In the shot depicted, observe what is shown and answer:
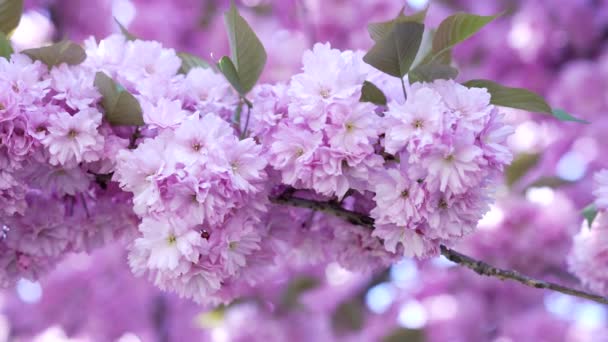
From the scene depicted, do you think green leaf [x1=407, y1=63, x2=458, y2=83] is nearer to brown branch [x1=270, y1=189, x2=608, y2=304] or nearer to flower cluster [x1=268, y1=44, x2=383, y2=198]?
flower cluster [x1=268, y1=44, x2=383, y2=198]

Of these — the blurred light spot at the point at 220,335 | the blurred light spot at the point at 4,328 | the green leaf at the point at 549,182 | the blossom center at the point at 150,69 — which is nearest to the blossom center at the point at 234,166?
the blossom center at the point at 150,69

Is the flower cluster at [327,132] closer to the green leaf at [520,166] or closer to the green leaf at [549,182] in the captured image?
the green leaf at [549,182]

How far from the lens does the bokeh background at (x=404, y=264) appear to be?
2.84 meters

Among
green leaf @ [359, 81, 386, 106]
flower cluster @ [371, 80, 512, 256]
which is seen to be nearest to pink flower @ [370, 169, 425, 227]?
flower cluster @ [371, 80, 512, 256]

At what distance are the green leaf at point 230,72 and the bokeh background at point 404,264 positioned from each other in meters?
1.67

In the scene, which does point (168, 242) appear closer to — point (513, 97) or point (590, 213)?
point (513, 97)

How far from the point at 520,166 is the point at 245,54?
6.31 feet

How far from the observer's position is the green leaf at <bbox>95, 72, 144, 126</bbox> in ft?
3.48

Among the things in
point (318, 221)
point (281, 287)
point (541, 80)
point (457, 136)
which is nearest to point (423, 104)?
point (457, 136)

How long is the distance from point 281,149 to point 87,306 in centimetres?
296

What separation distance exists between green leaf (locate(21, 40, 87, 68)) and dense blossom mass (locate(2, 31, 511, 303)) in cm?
1

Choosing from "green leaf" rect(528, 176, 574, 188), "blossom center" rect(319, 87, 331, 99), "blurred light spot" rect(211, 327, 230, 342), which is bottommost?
"blurred light spot" rect(211, 327, 230, 342)

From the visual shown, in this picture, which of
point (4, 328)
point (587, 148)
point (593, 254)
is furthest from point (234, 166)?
point (4, 328)

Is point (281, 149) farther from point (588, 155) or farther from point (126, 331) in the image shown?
point (126, 331)
